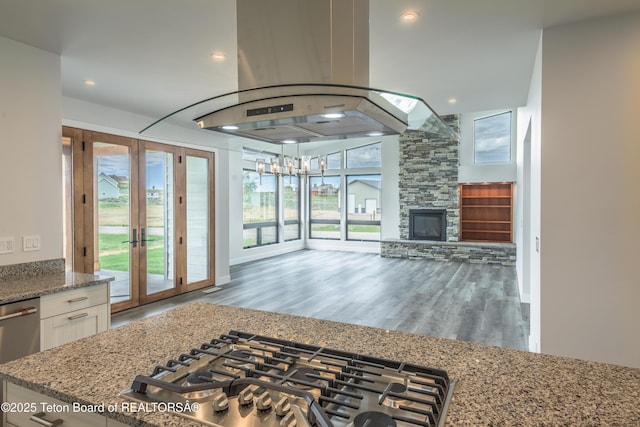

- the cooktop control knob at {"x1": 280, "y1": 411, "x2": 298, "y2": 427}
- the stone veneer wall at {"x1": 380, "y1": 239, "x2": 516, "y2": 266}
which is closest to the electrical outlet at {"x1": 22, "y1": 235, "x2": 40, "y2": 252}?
the cooktop control knob at {"x1": 280, "y1": 411, "x2": 298, "y2": 427}

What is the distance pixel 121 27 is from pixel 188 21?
504 millimetres

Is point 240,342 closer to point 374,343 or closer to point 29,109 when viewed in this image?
point 374,343

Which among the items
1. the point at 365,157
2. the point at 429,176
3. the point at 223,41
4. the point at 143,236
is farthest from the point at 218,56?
the point at 365,157

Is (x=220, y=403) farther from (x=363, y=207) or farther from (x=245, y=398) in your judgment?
(x=363, y=207)

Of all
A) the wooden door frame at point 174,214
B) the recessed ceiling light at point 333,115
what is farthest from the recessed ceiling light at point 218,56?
the wooden door frame at point 174,214

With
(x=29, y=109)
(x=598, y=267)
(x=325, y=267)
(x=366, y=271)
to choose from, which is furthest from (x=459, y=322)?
(x=29, y=109)

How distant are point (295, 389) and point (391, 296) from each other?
199 inches

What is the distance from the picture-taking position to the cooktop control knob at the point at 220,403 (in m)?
1.02

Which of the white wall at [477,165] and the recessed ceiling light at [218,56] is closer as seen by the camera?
the recessed ceiling light at [218,56]

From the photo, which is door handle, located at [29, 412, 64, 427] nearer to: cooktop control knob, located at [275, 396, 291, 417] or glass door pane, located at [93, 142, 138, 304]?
cooktop control knob, located at [275, 396, 291, 417]

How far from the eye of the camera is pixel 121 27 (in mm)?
2637

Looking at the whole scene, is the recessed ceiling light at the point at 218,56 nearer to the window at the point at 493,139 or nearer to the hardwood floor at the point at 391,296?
the hardwood floor at the point at 391,296

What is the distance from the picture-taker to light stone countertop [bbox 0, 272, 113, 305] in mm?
2326

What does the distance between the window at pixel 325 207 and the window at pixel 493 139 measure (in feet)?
12.8
